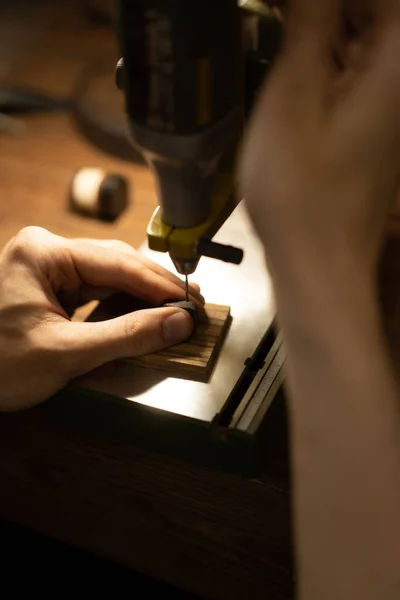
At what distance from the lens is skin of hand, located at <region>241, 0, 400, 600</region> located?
0.50 meters

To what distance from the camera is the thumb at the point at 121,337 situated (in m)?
0.74

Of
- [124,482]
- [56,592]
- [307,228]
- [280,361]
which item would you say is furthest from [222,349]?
[56,592]

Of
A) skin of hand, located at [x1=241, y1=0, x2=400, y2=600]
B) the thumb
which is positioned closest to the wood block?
the thumb

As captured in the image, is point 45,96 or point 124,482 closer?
point 124,482

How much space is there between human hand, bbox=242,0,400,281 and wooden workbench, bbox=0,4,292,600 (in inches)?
11.0

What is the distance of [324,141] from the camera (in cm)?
51

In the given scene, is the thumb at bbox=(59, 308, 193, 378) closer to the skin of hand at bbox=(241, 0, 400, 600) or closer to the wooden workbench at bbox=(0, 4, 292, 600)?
the wooden workbench at bbox=(0, 4, 292, 600)

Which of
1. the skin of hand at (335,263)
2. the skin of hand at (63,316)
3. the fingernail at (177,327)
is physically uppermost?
the skin of hand at (335,263)

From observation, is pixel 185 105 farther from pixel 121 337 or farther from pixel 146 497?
pixel 146 497

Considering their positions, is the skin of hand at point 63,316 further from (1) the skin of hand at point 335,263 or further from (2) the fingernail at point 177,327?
(1) the skin of hand at point 335,263

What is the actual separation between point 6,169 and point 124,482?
0.60 metres

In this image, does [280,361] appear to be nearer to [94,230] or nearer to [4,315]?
[4,315]

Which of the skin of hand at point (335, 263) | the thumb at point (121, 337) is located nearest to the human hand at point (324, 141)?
the skin of hand at point (335, 263)

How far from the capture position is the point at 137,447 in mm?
782
